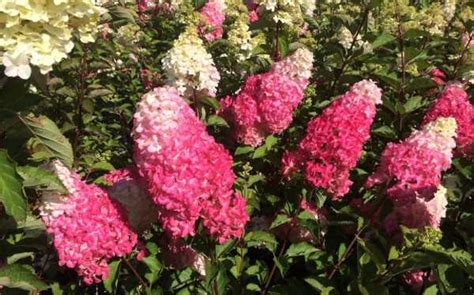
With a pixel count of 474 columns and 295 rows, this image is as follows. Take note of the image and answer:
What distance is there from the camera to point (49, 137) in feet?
7.22

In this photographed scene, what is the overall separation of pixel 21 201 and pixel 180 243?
963 millimetres

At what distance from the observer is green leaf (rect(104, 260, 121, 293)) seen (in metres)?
2.42

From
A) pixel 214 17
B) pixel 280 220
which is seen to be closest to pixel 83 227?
pixel 280 220

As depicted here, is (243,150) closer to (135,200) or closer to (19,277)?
(135,200)

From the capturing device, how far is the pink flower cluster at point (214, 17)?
15.7ft

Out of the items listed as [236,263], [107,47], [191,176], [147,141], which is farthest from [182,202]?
[107,47]

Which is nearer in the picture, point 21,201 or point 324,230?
point 21,201

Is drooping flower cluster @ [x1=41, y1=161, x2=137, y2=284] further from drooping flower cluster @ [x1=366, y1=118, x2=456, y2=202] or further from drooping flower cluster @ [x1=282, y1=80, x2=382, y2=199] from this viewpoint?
drooping flower cluster @ [x1=366, y1=118, x2=456, y2=202]

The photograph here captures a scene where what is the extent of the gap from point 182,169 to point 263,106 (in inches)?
40.3

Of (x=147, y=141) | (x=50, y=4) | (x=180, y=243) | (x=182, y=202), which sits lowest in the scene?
(x=180, y=243)

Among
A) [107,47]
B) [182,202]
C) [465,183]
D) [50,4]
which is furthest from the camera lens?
[107,47]

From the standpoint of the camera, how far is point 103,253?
230 cm

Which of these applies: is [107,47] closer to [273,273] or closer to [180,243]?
[180,243]

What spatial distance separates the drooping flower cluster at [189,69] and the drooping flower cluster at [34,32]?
3.54 ft
